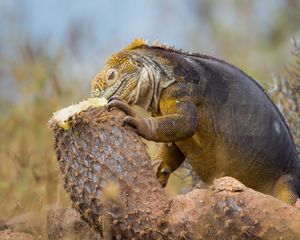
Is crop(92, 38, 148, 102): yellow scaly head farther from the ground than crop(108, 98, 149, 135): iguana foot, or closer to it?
farther from the ground

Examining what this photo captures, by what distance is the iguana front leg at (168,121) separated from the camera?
5363 millimetres

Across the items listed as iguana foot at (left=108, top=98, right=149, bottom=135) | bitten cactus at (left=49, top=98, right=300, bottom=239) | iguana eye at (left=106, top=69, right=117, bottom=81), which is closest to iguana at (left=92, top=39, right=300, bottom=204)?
iguana eye at (left=106, top=69, right=117, bottom=81)

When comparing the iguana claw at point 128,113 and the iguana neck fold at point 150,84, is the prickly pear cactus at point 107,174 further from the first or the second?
the iguana neck fold at point 150,84

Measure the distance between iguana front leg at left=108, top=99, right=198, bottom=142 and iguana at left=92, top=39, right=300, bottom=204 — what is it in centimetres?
1

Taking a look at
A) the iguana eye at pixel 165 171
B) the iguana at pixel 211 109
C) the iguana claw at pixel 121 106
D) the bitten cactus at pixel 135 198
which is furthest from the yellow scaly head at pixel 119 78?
the iguana eye at pixel 165 171

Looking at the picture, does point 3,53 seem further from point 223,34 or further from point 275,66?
point 223,34

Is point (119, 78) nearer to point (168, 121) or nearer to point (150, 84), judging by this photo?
point (150, 84)

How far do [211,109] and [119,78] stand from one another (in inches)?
27.8

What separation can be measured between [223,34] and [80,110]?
11.5m

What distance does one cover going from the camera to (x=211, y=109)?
20.0 feet

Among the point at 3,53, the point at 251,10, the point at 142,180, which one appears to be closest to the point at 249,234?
the point at 142,180

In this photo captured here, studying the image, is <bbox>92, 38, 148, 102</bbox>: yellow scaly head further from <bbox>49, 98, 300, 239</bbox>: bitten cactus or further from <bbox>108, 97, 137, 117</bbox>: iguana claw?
<bbox>49, 98, 300, 239</bbox>: bitten cactus

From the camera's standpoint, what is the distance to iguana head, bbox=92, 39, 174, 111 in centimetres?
586

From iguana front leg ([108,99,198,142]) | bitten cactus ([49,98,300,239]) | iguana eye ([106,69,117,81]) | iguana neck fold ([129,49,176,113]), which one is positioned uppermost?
iguana eye ([106,69,117,81])
